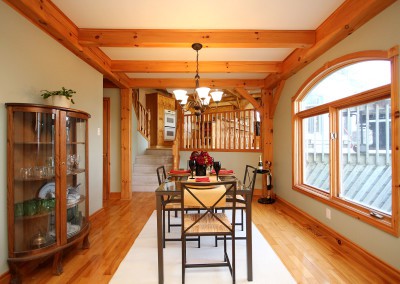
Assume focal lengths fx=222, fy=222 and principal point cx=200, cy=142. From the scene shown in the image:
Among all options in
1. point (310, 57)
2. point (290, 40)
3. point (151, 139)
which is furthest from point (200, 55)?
point (151, 139)

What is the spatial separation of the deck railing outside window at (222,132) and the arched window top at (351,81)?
208 centimetres

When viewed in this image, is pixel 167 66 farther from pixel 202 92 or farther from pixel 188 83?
pixel 202 92

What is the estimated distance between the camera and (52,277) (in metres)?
2.13

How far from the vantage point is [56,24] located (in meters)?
2.38

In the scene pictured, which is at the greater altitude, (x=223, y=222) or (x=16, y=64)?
(x=16, y=64)

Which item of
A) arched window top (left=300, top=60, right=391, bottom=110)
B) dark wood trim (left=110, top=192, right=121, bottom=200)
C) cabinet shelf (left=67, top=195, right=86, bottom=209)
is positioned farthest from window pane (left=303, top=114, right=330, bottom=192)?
dark wood trim (left=110, top=192, right=121, bottom=200)

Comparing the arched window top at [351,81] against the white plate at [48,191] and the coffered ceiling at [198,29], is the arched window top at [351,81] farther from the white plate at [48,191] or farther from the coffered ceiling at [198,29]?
the white plate at [48,191]

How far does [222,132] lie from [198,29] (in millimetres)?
3337

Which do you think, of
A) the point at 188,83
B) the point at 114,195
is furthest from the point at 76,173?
the point at 188,83

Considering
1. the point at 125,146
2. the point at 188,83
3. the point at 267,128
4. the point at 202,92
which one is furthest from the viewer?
the point at 267,128

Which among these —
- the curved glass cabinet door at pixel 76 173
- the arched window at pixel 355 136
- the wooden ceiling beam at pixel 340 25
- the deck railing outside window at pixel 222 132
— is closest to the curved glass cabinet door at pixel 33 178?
the curved glass cabinet door at pixel 76 173

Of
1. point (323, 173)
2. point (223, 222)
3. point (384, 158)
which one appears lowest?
point (223, 222)

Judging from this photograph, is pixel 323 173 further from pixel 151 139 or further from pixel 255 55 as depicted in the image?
pixel 151 139

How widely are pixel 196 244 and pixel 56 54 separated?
9.45ft
